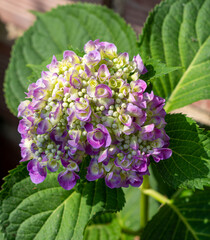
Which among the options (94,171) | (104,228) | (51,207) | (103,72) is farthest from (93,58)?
(104,228)

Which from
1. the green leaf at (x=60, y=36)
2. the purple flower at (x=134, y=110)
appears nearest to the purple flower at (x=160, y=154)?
the purple flower at (x=134, y=110)

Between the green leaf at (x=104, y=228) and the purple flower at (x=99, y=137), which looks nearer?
the purple flower at (x=99, y=137)

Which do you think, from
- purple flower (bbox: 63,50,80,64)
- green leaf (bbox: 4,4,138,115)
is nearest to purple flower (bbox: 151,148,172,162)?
purple flower (bbox: 63,50,80,64)

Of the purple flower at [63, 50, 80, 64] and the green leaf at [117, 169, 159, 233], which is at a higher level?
the purple flower at [63, 50, 80, 64]

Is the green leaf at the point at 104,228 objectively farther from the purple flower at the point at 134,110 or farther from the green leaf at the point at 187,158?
the purple flower at the point at 134,110

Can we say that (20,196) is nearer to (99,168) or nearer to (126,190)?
(99,168)

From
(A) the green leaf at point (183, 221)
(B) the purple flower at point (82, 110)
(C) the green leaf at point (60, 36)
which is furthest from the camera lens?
(C) the green leaf at point (60, 36)

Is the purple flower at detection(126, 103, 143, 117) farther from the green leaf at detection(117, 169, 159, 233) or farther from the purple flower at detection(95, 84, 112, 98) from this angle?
the green leaf at detection(117, 169, 159, 233)
